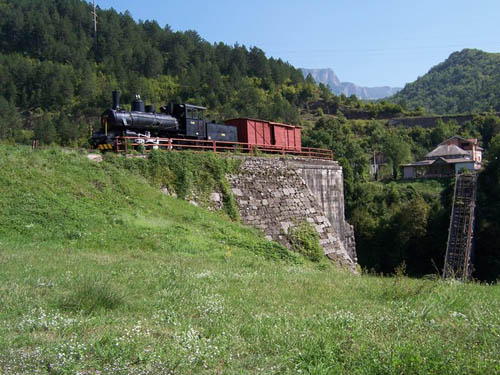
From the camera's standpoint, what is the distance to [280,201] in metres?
19.9

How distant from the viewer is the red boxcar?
2531 cm

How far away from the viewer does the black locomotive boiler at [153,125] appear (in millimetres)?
19062

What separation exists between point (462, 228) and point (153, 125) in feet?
86.8

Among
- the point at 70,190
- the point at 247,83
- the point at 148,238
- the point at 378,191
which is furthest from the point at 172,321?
the point at 247,83

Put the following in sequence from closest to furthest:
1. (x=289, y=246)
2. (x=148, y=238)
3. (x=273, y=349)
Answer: (x=273, y=349)
(x=148, y=238)
(x=289, y=246)

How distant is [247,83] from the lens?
85.1 metres

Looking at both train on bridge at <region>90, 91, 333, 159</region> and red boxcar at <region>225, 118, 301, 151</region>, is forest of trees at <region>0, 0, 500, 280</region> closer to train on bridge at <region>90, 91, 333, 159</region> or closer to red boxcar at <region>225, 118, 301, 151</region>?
red boxcar at <region>225, 118, 301, 151</region>

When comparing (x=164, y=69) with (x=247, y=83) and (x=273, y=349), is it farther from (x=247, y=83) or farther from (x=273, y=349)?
(x=273, y=349)

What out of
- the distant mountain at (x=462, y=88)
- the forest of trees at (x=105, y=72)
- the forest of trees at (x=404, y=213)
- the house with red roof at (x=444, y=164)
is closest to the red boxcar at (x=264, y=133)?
the forest of trees at (x=404, y=213)

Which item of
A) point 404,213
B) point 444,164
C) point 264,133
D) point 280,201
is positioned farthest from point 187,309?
point 444,164

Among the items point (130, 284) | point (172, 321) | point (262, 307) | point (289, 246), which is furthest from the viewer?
point (289, 246)

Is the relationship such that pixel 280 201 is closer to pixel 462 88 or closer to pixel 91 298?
pixel 91 298

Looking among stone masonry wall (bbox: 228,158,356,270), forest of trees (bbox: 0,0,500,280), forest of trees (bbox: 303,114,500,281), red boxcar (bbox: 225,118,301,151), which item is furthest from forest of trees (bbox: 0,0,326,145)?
stone masonry wall (bbox: 228,158,356,270)

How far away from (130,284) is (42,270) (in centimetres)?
194
